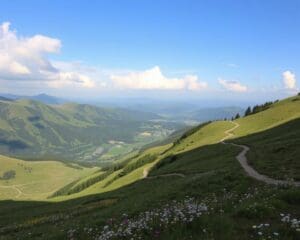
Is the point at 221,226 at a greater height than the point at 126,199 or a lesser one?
greater

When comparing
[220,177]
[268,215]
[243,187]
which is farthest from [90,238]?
[220,177]

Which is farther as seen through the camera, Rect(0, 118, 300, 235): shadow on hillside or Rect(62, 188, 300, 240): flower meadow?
Rect(0, 118, 300, 235): shadow on hillside

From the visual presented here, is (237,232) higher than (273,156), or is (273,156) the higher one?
(237,232)

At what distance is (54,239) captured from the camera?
51.3ft

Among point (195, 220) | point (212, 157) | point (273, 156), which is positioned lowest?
point (212, 157)

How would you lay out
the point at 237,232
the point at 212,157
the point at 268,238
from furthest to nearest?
the point at 212,157 < the point at 237,232 < the point at 268,238

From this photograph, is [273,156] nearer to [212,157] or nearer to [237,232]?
[212,157]

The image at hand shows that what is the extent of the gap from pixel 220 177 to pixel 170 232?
20.3 meters

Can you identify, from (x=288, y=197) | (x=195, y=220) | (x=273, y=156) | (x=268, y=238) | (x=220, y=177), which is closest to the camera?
(x=268, y=238)

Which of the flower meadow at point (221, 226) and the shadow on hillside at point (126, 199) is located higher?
the flower meadow at point (221, 226)

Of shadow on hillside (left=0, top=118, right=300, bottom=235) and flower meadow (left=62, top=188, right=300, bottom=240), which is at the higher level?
flower meadow (left=62, top=188, right=300, bottom=240)

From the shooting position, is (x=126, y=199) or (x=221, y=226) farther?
(x=126, y=199)

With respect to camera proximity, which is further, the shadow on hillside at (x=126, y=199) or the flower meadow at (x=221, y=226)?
the shadow on hillside at (x=126, y=199)

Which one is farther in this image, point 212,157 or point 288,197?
point 212,157
